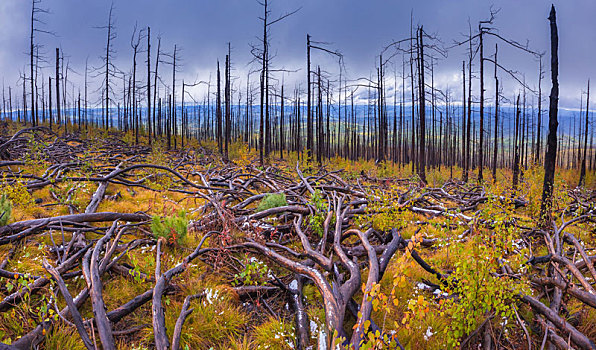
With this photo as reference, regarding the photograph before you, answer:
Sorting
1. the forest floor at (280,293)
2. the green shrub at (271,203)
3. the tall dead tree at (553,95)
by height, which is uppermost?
the tall dead tree at (553,95)

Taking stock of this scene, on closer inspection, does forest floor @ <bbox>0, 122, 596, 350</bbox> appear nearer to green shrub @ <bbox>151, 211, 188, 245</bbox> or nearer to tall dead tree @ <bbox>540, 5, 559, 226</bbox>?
green shrub @ <bbox>151, 211, 188, 245</bbox>

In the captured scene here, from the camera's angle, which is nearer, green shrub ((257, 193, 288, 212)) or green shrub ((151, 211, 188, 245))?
green shrub ((151, 211, 188, 245))

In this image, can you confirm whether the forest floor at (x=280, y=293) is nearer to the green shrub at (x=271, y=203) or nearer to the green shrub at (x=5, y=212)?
the green shrub at (x=5, y=212)

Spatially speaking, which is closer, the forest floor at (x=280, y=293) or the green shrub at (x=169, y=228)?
the forest floor at (x=280, y=293)

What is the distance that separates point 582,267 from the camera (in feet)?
8.41

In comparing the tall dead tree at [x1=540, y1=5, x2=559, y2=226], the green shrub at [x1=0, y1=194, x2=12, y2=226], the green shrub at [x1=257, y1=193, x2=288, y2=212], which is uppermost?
the tall dead tree at [x1=540, y1=5, x2=559, y2=226]

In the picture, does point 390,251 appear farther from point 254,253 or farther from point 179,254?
point 179,254

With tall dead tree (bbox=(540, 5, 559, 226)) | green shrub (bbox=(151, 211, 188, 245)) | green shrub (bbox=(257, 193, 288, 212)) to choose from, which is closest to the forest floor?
green shrub (bbox=(151, 211, 188, 245))

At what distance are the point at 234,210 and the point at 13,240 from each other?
2460 millimetres

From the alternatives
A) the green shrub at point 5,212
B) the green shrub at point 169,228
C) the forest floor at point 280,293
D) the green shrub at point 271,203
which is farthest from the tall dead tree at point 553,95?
the green shrub at point 5,212

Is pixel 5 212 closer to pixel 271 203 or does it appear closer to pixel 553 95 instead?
pixel 271 203

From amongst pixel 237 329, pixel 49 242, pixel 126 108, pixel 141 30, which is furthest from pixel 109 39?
pixel 237 329

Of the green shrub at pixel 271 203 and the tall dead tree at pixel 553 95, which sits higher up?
the tall dead tree at pixel 553 95

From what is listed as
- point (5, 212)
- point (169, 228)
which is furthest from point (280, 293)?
point (5, 212)
